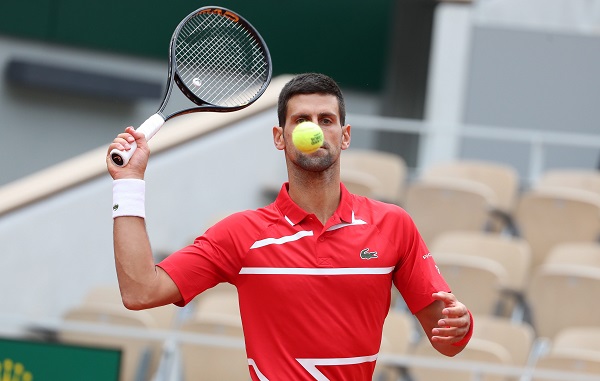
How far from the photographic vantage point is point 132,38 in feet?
36.9

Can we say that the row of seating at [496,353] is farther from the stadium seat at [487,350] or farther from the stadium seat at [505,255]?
the stadium seat at [505,255]

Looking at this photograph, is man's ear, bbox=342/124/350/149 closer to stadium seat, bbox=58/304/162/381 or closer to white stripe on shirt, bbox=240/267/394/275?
white stripe on shirt, bbox=240/267/394/275

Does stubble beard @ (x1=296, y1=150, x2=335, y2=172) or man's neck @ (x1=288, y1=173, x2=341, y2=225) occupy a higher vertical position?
stubble beard @ (x1=296, y1=150, x2=335, y2=172)

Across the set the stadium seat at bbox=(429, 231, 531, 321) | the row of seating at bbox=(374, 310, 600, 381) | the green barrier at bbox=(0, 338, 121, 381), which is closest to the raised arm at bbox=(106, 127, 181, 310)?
the green barrier at bbox=(0, 338, 121, 381)

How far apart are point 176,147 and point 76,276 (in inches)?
49.2

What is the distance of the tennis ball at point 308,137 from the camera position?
111 inches

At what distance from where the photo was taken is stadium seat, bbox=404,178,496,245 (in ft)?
24.4

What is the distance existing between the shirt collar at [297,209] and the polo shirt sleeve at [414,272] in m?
0.14

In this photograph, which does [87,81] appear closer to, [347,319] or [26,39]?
[26,39]

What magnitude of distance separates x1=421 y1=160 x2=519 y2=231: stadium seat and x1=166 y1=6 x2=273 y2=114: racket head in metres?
4.26

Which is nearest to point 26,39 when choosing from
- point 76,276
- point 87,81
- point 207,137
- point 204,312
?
point 87,81

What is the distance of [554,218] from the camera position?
7.35 meters

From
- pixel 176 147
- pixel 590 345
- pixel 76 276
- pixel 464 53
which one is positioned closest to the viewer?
pixel 590 345

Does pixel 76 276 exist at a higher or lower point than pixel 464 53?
lower
